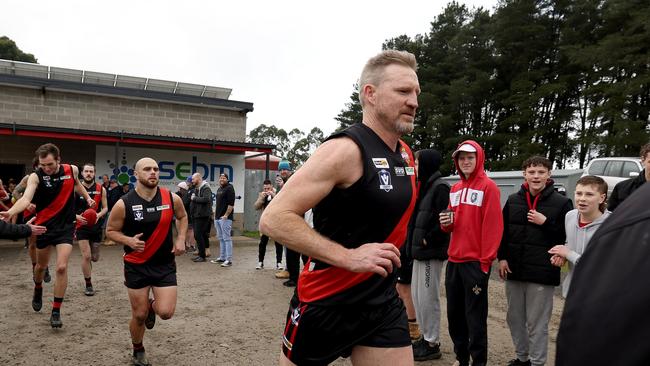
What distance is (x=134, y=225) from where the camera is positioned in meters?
4.67

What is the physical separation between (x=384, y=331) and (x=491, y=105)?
3753cm

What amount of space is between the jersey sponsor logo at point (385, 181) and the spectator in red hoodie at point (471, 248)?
7.51 ft

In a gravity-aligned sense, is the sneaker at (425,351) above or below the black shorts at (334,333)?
below

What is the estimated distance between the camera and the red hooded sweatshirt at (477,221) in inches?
163

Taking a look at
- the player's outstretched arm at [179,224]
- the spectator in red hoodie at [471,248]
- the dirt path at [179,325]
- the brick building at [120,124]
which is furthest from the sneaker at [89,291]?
the brick building at [120,124]

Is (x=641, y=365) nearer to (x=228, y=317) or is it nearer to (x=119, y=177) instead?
(x=228, y=317)

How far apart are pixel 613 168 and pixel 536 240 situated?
14.0 m

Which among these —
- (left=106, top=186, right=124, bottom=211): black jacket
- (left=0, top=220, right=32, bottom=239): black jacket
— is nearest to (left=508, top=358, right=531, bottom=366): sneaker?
(left=0, top=220, right=32, bottom=239): black jacket

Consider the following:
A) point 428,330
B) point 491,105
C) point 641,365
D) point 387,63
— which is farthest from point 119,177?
point 491,105

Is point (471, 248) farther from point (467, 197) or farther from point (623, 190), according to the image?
point (623, 190)

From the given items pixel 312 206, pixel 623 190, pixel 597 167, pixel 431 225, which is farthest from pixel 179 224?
pixel 597 167

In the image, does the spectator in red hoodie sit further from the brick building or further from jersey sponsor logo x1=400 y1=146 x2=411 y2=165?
the brick building

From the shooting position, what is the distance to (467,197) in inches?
172

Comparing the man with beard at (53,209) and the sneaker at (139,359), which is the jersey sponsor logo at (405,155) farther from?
the man with beard at (53,209)
